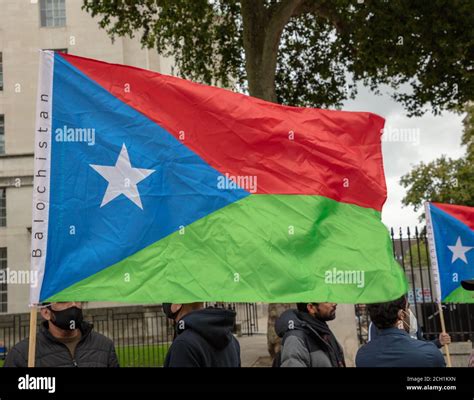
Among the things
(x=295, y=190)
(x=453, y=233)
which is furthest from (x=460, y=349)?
(x=295, y=190)

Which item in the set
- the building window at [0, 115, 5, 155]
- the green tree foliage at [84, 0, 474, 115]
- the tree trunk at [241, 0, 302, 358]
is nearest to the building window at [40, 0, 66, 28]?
the building window at [0, 115, 5, 155]

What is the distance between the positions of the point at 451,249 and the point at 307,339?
466 centimetres

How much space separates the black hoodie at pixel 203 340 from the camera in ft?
13.9

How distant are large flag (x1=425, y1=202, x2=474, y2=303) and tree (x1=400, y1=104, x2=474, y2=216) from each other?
29.0 m

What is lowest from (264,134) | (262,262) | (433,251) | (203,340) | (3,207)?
(203,340)

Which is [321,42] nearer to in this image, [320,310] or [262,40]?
[262,40]

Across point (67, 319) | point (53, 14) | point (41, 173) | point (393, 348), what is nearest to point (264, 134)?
point (41, 173)

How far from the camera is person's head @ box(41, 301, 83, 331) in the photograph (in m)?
5.03

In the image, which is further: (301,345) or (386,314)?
(301,345)

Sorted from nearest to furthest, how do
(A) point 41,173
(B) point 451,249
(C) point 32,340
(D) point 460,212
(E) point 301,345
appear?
(C) point 32,340
(A) point 41,173
(E) point 301,345
(B) point 451,249
(D) point 460,212

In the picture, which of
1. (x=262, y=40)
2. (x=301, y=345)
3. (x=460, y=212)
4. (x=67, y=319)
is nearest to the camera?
(x=301, y=345)

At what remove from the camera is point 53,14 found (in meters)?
32.7

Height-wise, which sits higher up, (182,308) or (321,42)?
(321,42)
